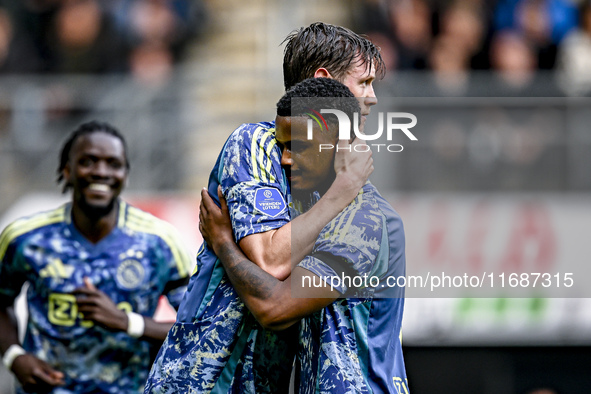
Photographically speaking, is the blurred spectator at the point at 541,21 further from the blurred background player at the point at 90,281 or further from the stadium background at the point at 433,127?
the blurred background player at the point at 90,281

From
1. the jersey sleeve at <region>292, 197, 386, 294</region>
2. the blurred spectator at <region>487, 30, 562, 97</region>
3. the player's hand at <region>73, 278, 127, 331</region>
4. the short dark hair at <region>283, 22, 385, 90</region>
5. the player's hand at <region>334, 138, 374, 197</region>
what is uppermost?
the blurred spectator at <region>487, 30, 562, 97</region>

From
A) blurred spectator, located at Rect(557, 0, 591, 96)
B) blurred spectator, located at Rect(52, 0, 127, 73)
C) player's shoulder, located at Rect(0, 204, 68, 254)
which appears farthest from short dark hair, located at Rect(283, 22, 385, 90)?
blurred spectator, located at Rect(52, 0, 127, 73)

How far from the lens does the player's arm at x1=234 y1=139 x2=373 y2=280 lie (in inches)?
117

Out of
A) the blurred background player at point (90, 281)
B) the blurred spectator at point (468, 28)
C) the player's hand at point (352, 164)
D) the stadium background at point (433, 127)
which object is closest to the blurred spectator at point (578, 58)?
the stadium background at point (433, 127)

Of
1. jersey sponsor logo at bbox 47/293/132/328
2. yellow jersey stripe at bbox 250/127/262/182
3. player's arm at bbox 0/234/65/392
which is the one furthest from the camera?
jersey sponsor logo at bbox 47/293/132/328

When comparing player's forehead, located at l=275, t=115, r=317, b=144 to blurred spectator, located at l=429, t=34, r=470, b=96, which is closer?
player's forehead, located at l=275, t=115, r=317, b=144

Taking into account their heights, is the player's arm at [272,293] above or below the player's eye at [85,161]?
below

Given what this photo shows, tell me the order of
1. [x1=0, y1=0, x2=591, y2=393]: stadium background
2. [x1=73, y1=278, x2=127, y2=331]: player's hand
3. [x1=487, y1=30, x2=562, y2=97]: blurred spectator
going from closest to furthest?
[x1=73, y1=278, x2=127, y2=331]: player's hand, [x1=0, y1=0, x2=591, y2=393]: stadium background, [x1=487, y1=30, x2=562, y2=97]: blurred spectator

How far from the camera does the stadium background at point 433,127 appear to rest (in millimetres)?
7688

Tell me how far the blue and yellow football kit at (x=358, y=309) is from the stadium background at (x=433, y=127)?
13.9 ft

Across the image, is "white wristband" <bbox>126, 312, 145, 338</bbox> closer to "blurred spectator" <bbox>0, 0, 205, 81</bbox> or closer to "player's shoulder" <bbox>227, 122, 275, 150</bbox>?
"player's shoulder" <bbox>227, 122, 275, 150</bbox>

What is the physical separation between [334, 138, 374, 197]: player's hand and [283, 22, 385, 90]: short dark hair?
31cm

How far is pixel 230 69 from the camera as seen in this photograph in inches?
364

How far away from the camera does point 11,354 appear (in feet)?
16.2
